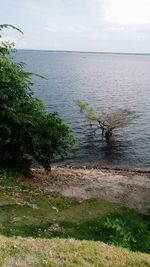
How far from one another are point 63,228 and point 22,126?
11.5m

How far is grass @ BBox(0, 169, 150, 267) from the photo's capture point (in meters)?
13.5

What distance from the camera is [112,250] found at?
46.6 ft

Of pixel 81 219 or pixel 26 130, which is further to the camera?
pixel 26 130

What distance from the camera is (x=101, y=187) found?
102ft

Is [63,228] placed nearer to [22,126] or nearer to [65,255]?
[65,255]

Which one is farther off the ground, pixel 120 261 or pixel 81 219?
pixel 120 261

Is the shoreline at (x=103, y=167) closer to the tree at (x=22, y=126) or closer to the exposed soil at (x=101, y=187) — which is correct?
the exposed soil at (x=101, y=187)

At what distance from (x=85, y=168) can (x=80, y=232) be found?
24.1 metres

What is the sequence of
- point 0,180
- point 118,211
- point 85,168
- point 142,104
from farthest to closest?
point 142,104 → point 85,168 → point 0,180 → point 118,211

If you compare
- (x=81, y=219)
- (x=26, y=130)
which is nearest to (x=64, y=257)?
(x=81, y=219)

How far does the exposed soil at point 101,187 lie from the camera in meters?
27.9

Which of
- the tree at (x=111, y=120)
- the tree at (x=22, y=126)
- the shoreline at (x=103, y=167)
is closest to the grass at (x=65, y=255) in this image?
the tree at (x=22, y=126)

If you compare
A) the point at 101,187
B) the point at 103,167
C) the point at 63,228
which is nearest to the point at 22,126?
the point at 101,187

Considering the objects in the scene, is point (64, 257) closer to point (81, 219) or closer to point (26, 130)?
point (81, 219)
